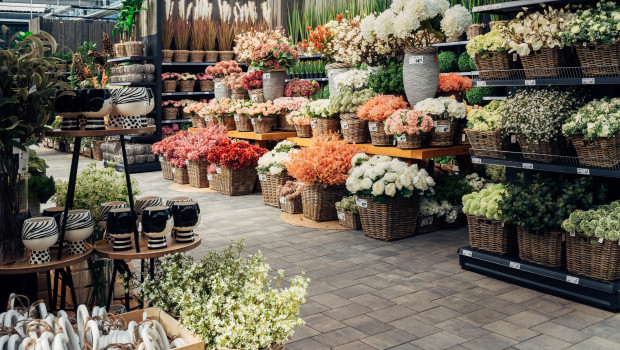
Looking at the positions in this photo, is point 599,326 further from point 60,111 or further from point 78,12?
point 78,12

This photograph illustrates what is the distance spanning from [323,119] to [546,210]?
3.26 m

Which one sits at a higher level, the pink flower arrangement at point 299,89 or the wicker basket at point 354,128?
the pink flower arrangement at point 299,89

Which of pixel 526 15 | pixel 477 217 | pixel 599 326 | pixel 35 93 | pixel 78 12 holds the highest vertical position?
pixel 78 12

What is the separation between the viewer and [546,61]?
4.30 m

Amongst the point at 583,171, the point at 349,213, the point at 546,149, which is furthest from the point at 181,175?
the point at 583,171

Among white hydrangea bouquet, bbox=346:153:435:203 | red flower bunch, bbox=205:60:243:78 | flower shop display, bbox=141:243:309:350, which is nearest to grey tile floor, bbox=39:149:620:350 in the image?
white hydrangea bouquet, bbox=346:153:435:203

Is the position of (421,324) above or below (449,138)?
below

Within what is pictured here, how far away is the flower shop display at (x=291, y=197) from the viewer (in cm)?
684

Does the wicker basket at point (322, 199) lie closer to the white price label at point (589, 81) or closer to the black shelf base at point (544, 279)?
the black shelf base at point (544, 279)

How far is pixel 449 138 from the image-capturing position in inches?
236

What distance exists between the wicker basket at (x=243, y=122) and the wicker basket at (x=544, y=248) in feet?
17.3

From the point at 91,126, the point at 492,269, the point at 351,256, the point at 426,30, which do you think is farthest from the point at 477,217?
the point at 91,126

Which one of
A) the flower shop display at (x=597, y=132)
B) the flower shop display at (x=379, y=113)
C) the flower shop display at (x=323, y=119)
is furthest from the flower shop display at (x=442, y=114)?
the flower shop display at (x=597, y=132)

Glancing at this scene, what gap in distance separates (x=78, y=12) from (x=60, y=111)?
Answer: 21.8 metres
